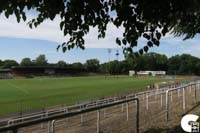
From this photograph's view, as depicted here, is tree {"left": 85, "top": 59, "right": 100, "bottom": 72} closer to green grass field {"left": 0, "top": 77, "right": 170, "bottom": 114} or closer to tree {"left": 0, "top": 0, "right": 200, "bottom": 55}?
green grass field {"left": 0, "top": 77, "right": 170, "bottom": 114}

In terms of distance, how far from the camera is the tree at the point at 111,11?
234 inches

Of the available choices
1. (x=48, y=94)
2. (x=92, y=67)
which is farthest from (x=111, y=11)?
(x=92, y=67)

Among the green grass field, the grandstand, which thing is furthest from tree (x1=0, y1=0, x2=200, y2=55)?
the grandstand

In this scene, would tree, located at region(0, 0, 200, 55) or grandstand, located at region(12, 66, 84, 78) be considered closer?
tree, located at region(0, 0, 200, 55)

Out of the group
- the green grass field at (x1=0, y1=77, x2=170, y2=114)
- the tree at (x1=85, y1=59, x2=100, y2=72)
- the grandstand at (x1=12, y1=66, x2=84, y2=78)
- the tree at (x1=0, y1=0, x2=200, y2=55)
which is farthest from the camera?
the tree at (x1=85, y1=59, x2=100, y2=72)

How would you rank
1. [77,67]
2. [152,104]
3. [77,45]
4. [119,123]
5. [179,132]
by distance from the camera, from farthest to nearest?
[77,67] < [152,104] < [119,123] < [179,132] < [77,45]

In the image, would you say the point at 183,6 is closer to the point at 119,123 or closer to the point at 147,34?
the point at 147,34

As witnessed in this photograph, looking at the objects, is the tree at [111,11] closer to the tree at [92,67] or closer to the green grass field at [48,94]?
the green grass field at [48,94]

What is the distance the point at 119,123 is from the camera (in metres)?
9.64

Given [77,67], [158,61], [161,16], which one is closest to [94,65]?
[77,67]

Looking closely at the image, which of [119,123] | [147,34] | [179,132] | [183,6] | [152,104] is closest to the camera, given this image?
[183,6]

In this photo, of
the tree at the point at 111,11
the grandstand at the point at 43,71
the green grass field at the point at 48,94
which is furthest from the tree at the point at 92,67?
the tree at the point at 111,11

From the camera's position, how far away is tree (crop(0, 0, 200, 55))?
19.5 feet

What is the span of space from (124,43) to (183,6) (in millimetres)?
1212
